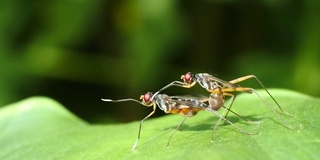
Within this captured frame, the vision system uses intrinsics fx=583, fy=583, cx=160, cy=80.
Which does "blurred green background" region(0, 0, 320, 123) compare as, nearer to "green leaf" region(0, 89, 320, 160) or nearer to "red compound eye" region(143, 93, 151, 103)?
"green leaf" region(0, 89, 320, 160)

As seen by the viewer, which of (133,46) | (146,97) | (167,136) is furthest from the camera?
(133,46)

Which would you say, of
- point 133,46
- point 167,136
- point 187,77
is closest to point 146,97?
point 187,77

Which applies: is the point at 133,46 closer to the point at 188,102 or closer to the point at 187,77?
the point at 187,77

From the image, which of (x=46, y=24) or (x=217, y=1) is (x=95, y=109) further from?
(x=217, y=1)

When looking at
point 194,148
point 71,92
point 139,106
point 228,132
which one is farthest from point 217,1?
point 194,148

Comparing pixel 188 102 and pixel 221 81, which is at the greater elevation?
pixel 221 81

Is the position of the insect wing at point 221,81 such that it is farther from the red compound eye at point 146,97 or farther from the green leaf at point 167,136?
the red compound eye at point 146,97
